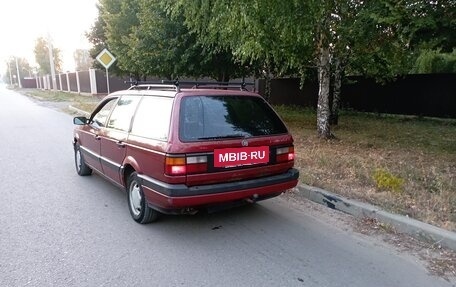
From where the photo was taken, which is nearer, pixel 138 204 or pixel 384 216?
pixel 384 216

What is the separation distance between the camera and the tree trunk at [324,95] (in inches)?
357

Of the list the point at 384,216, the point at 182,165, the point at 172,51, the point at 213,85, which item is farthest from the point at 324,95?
the point at 182,165

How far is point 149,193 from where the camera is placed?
4.06 metres

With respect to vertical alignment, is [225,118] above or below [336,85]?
below

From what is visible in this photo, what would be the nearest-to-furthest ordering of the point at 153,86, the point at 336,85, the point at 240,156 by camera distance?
1. the point at 240,156
2. the point at 153,86
3. the point at 336,85

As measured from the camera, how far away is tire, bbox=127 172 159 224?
4344mm

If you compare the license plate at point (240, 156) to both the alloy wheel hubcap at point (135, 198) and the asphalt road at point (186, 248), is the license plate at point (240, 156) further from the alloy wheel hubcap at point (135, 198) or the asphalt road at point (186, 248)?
the alloy wheel hubcap at point (135, 198)

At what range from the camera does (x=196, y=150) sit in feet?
12.6

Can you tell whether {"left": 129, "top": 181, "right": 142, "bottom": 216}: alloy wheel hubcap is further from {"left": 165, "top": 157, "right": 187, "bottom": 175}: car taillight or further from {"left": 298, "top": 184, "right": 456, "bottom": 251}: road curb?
{"left": 298, "top": 184, "right": 456, "bottom": 251}: road curb

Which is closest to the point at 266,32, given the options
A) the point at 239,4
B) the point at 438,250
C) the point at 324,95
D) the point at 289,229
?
the point at 239,4

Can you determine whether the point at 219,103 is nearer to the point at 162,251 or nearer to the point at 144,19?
the point at 162,251

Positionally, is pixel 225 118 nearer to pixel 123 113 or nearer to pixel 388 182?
pixel 123 113

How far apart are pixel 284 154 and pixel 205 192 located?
1.20 meters

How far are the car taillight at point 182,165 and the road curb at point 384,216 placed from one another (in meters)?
Answer: 2.11
